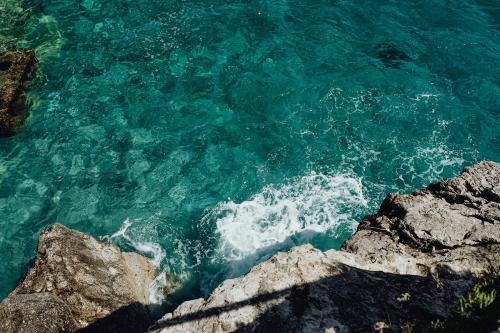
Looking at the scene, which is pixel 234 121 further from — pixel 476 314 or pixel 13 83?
pixel 476 314

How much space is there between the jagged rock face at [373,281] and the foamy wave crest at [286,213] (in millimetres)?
3799

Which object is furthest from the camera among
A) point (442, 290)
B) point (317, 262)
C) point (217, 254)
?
point (217, 254)

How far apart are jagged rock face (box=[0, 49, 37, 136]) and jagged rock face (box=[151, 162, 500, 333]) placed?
34.8 ft

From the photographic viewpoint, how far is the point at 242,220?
11.3 meters

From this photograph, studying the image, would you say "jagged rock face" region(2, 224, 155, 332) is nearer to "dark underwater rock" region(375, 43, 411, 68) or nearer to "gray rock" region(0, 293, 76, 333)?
"gray rock" region(0, 293, 76, 333)

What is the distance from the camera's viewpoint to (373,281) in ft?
18.7

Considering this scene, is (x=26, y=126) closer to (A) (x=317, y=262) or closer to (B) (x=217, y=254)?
(B) (x=217, y=254)

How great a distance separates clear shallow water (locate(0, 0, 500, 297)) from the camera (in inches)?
443

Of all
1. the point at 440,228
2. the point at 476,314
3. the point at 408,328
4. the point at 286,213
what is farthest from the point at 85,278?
the point at 476,314

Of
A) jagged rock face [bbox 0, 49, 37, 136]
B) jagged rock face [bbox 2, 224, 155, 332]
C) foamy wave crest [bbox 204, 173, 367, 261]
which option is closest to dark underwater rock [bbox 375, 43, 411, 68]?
foamy wave crest [bbox 204, 173, 367, 261]

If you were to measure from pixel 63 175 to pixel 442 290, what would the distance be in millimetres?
10882

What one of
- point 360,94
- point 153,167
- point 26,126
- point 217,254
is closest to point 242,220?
point 217,254

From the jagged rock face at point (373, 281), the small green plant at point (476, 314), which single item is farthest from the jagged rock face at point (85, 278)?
the small green plant at point (476, 314)

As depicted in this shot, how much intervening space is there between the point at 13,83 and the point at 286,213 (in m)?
10.8
